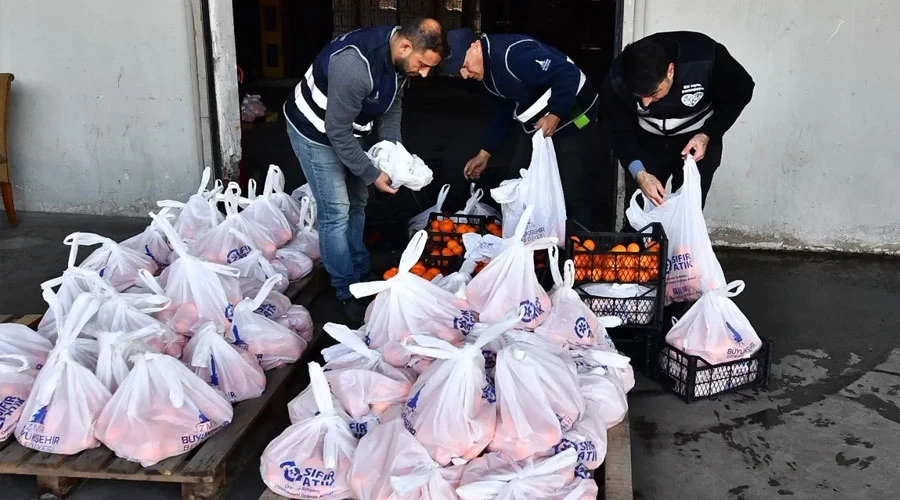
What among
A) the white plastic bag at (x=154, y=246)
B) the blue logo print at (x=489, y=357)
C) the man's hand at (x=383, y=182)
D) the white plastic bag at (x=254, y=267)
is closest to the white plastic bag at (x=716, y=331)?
the blue logo print at (x=489, y=357)

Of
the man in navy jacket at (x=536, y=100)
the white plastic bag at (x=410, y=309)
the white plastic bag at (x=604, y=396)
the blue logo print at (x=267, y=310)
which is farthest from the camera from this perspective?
the man in navy jacket at (x=536, y=100)

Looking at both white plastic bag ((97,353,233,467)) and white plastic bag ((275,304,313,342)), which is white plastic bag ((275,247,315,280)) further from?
white plastic bag ((97,353,233,467))

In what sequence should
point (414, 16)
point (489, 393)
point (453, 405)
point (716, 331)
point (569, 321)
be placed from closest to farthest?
point (453, 405) < point (489, 393) < point (569, 321) < point (716, 331) < point (414, 16)

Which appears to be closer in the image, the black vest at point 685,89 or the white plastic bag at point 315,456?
the white plastic bag at point 315,456

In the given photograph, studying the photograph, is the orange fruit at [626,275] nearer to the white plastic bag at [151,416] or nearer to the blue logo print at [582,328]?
the blue logo print at [582,328]

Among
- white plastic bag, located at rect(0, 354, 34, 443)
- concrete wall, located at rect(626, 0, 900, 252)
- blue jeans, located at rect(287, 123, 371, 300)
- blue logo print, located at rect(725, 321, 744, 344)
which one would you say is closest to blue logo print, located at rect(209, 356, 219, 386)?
white plastic bag, located at rect(0, 354, 34, 443)

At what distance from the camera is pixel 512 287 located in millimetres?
2996

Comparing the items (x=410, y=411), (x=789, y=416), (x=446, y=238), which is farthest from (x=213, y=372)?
(x=789, y=416)

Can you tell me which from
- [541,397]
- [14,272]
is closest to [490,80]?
[541,397]

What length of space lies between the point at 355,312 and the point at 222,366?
1.14 meters

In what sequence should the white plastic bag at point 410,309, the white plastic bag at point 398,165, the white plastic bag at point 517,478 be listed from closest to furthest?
the white plastic bag at point 517,478, the white plastic bag at point 410,309, the white plastic bag at point 398,165

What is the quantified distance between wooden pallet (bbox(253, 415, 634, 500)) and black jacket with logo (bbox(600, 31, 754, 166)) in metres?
1.45

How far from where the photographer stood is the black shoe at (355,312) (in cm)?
395

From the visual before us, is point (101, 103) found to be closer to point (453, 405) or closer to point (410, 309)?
point (410, 309)
